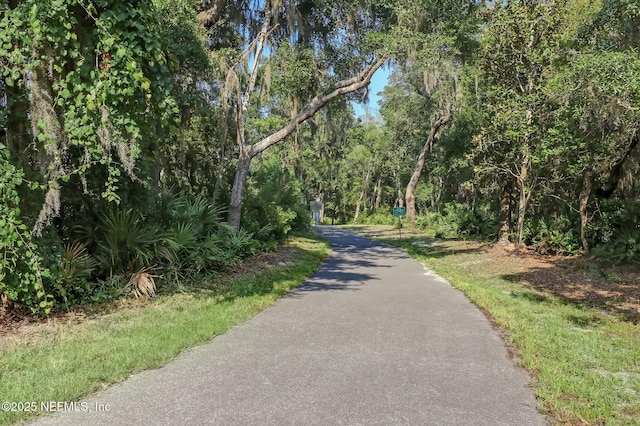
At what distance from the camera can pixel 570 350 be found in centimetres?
533

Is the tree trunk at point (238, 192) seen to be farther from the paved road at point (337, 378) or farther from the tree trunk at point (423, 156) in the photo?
the tree trunk at point (423, 156)

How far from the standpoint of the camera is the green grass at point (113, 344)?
3.95m

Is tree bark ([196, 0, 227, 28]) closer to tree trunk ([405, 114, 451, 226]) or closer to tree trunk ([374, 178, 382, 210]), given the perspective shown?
tree trunk ([405, 114, 451, 226])

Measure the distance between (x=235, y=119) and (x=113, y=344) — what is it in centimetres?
1009

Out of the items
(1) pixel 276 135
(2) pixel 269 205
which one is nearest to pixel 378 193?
(2) pixel 269 205

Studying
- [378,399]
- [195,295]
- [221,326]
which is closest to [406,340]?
[378,399]

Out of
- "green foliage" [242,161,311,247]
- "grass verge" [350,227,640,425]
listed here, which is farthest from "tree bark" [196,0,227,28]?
"grass verge" [350,227,640,425]

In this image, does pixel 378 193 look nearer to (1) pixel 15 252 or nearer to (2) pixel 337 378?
(1) pixel 15 252

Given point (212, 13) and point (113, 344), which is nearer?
point (113, 344)

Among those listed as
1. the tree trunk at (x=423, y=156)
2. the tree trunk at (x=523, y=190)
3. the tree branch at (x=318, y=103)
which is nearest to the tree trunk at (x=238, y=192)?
the tree branch at (x=318, y=103)

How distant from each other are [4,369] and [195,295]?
3964mm

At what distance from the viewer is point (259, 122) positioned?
96.9 ft

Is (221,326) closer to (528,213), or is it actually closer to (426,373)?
(426,373)

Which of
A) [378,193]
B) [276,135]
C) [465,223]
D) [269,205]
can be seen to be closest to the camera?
[276,135]
